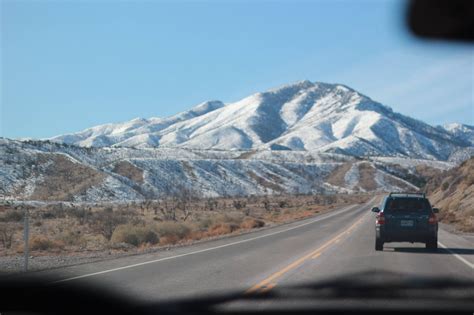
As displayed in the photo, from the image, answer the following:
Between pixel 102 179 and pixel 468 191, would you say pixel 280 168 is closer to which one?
pixel 102 179

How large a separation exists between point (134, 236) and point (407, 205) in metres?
13.1

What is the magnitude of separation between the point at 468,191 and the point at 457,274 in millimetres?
39533

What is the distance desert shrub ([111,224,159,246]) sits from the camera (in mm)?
28594

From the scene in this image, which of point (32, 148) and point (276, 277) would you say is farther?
point (32, 148)

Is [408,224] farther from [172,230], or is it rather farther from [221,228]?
[221,228]

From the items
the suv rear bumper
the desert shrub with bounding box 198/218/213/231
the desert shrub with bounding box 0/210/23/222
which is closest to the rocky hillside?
the suv rear bumper

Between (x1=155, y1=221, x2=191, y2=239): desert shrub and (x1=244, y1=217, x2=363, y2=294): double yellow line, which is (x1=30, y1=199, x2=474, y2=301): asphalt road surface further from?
(x1=155, y1=221, x2=191, y2=239): desert shrub

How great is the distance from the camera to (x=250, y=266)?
16.4 metres

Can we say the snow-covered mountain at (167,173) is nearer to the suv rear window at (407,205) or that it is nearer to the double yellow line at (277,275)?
the double yellow line at (277,275)

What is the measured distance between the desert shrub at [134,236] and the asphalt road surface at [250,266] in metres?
6.08

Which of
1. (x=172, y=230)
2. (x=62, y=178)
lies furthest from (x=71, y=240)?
(x=62, y=178)

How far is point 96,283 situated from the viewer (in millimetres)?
13188

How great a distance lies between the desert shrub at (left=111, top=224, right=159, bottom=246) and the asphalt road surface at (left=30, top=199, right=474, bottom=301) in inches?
239

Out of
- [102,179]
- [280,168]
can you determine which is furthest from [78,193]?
[280,168]
